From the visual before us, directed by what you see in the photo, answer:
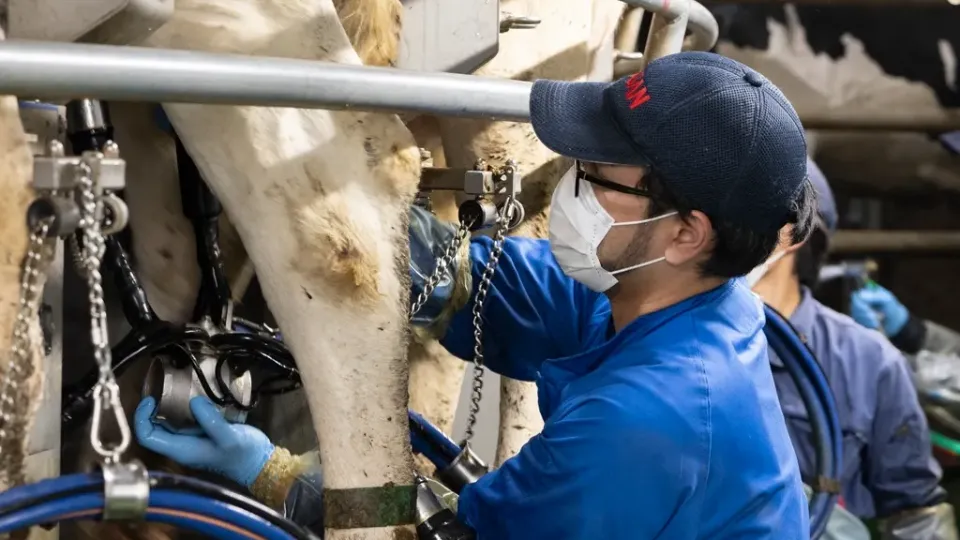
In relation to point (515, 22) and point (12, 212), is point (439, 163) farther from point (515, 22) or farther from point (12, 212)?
point (12, 212)

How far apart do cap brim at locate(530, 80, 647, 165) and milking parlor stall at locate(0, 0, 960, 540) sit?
0.07 feet

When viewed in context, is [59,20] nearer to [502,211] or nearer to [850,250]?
[502,211]

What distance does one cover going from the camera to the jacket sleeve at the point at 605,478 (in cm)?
90

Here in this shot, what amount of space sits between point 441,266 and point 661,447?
1.05ft

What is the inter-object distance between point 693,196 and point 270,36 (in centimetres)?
41

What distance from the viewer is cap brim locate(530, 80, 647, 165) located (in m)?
0.98

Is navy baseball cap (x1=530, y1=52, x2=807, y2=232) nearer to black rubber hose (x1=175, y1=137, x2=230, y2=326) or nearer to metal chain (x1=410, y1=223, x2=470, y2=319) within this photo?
metal chain (x1=410, y1=223, x2=470, y2=319)

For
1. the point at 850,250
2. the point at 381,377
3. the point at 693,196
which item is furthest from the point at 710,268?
the point at 850,250

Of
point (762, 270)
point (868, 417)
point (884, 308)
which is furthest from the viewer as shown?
point (884, 308)

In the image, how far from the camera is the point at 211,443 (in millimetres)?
998

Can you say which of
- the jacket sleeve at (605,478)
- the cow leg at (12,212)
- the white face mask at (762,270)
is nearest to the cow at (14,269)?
the cow leg at (12,212)

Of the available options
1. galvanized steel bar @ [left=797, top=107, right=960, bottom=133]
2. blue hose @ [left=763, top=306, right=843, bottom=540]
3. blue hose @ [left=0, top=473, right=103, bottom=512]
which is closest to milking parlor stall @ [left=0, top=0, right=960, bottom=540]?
blue hose @ [left=0, top=473, right=103, bottom=512]

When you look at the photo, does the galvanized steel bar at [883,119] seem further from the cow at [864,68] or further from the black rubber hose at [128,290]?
the black rubber hose at [128,290]

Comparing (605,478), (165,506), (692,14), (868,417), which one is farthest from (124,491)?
(868,417)
